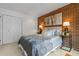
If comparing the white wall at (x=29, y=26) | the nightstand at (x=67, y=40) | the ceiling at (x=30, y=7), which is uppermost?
the ceiling at (x=30, y=7)

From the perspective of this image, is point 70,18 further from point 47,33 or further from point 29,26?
point 29,26

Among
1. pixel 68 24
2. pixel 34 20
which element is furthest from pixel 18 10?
pixel 68 24

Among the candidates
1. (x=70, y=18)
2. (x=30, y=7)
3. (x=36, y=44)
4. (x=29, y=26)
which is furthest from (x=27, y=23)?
(x=70, y=18)

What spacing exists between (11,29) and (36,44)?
2.16 ft

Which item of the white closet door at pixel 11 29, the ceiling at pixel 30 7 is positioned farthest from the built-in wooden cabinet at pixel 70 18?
the white closet door at pixel 11 29

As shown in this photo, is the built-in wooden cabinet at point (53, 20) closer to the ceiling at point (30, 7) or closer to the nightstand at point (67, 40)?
the ceiling at point (30, 7)

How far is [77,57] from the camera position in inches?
68.7

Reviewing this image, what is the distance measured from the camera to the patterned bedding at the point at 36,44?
5.58 ft

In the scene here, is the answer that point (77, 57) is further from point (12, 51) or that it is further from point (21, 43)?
point (12, 51)

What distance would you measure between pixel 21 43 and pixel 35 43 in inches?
15.6

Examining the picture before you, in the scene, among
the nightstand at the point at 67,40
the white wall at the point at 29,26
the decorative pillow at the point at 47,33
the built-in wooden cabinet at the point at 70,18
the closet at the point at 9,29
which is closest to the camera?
the closet at the point at 9,29

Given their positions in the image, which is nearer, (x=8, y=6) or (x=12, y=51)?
(x=8, y=6)

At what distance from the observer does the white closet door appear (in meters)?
1.80

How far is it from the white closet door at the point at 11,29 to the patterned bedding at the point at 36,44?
16cm
